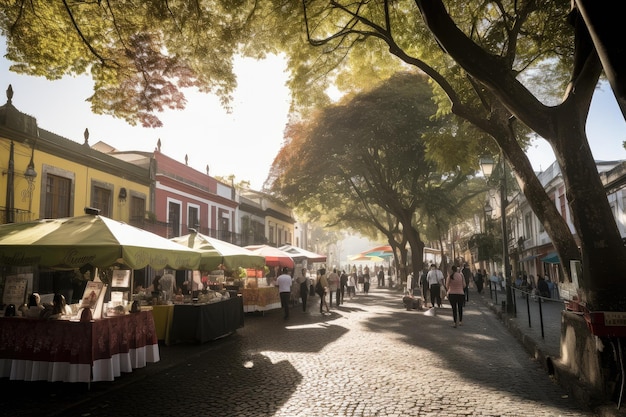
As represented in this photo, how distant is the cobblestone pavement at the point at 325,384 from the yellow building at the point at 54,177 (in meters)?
8.91

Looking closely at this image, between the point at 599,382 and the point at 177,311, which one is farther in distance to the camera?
the point at 177,311

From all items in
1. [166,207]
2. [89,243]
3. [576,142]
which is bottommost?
[89,243]

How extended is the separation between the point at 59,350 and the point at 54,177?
1193 centimetres

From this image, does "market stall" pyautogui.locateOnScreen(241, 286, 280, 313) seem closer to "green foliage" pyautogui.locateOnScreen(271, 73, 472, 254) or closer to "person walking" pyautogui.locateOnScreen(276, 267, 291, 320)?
"person walking" pyautogui.locateOnScreen(276, 267, 291, 320)

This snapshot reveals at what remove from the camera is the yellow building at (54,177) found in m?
14.0

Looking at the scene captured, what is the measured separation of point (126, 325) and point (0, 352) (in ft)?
5.56

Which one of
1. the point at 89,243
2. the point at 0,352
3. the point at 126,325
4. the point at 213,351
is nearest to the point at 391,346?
the point at 213,351

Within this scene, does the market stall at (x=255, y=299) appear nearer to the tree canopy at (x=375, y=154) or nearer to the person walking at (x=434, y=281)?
the person walking at (x=434, y=281)

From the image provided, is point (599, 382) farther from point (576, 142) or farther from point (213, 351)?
point (213, 351)

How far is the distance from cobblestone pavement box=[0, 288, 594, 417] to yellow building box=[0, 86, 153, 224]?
8.91 meters

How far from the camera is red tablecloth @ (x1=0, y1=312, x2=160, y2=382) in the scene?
6.14 meters

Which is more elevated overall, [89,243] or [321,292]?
[89,243]

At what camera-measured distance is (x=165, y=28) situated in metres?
8.92

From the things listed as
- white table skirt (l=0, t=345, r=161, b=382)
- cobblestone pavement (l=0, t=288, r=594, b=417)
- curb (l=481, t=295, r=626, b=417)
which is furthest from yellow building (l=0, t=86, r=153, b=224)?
curb (l=481, t=295, r=626, b=417)
